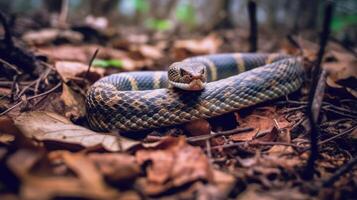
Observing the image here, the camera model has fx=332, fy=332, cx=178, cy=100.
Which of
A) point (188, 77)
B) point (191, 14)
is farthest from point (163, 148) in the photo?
point (191, 14)

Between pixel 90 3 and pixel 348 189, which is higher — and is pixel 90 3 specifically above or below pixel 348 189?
above

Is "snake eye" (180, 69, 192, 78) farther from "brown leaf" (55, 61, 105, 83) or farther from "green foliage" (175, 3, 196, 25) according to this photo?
"green foliage" (175, 3, 196, 25)

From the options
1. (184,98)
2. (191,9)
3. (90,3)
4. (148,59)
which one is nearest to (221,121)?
(184,98)

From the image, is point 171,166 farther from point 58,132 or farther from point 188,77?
point 188,77

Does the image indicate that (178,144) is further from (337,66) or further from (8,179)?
(337,66)

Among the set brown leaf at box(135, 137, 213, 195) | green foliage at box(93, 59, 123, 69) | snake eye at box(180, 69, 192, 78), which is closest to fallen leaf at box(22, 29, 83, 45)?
green foliage at box(93, 59, 123, 69)

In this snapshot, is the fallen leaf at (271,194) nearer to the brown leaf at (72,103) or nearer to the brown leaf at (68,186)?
the brown leaf at (68,186)

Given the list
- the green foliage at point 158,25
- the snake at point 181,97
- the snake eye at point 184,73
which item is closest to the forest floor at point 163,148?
the snake at point 181,97
